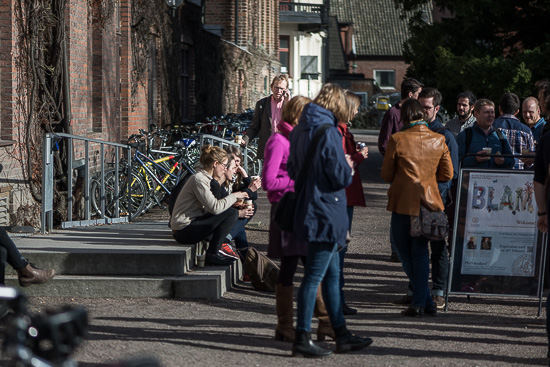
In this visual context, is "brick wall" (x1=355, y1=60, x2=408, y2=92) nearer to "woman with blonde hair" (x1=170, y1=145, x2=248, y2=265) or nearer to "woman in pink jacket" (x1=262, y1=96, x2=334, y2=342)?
"woman with blonde hair" (x1=170, y1=145, x2=248, y2=265)

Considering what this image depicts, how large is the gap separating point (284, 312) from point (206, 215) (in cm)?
238

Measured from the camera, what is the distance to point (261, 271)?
8.52m

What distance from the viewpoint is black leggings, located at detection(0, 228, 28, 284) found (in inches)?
275

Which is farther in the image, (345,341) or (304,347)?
(345,341)

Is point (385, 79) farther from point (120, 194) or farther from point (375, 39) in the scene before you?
point (120, 194)

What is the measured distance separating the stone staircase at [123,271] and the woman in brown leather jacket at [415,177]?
173cm

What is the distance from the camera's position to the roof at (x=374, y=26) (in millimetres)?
77812

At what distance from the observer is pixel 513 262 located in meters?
7.79

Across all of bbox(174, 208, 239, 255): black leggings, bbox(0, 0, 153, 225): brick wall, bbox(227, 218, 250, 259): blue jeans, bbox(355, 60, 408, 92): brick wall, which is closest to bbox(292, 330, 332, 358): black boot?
bbox(174, 208, 239, 255): black leggings

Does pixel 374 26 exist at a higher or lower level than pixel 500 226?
higher

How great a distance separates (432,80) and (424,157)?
46.7 feet

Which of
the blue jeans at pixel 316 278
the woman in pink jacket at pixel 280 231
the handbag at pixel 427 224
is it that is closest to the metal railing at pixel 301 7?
the handbag at pixel 427 224

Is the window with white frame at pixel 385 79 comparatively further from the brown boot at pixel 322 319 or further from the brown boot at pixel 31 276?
the brown boot at pixel 322 319

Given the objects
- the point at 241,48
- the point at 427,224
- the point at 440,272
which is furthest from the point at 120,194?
the point at 241,48
